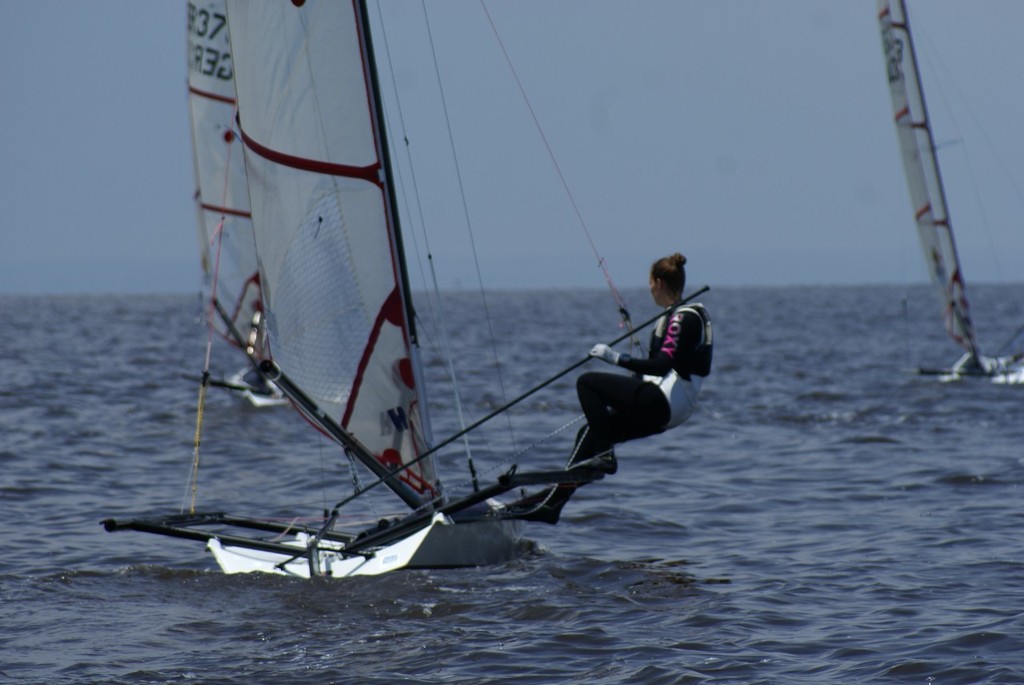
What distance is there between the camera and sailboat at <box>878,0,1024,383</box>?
27.0 metres

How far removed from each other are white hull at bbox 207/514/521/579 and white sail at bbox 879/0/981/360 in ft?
65.0

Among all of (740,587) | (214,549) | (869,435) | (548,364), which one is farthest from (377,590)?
(548,364)

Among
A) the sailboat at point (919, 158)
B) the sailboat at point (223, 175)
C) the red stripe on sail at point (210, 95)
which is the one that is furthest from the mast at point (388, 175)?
the sailboat at point (919, 158)

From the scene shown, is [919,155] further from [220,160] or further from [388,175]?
[388,175]

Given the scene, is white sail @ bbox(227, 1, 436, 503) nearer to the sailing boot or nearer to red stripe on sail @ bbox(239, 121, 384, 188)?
red stripe on sail @ bbox(239, 121, 384, 188)

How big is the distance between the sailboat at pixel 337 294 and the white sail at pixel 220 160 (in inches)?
432

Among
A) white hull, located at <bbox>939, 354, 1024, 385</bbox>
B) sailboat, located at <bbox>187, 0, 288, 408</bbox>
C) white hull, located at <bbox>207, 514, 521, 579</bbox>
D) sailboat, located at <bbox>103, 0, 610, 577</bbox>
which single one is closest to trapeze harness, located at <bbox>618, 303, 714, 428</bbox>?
sailboat, located at <bbox>103, 0, 610, 577</bbox>

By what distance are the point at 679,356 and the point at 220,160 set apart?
14989 millimetres

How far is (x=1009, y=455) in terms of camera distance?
15.1 metres

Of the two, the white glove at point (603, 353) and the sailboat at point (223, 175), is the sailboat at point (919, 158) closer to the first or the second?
→ the sailboat at point (223, 175)

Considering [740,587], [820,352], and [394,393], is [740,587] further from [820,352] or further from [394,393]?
[820,352]

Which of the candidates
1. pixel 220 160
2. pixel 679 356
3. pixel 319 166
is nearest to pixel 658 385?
pixel 679 356

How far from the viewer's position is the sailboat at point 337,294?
9.01m

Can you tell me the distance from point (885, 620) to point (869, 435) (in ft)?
31.7
